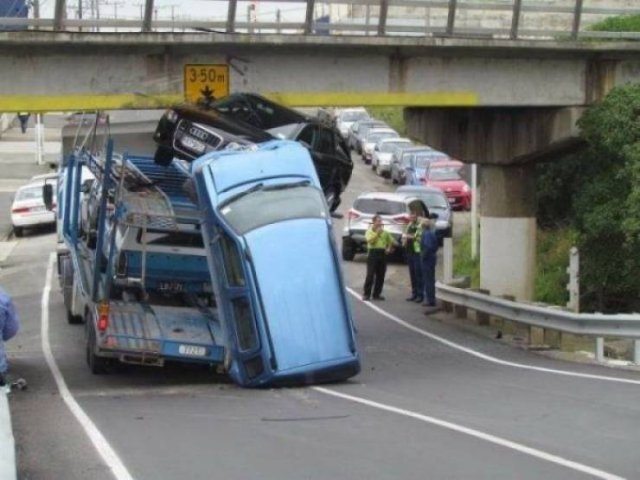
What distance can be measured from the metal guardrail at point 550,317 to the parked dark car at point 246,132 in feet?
11.2

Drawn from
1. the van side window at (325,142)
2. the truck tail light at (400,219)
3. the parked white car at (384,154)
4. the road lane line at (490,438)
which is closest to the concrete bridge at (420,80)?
the van side window at (325,142)

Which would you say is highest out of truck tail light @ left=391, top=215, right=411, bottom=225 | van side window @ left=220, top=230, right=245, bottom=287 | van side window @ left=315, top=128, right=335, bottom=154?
van side window @ left=315, top=128, right=335, bottom=154

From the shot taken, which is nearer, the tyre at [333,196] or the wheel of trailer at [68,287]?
the tyre at [333,196]

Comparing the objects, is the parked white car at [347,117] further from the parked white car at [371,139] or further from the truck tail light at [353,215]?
the truck tail light at [353,215]

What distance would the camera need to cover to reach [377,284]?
1210 inches

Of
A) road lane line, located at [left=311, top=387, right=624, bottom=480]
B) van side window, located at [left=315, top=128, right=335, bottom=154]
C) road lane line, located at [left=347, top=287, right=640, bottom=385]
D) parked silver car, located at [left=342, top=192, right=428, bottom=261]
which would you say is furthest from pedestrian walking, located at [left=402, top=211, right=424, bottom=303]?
road lane line, located at [left=311, top=387, right=624, bottom=480]

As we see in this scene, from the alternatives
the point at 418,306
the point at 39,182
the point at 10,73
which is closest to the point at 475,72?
the point at 418,306

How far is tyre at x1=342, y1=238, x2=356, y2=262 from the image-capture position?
121 feet

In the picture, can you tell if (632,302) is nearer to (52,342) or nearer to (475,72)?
(475,72)

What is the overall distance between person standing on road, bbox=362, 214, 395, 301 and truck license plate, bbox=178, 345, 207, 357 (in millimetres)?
11721

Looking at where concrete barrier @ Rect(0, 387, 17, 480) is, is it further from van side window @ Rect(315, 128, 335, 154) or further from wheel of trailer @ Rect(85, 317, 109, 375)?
van side window @ Rect(315, 128, 335, 154)

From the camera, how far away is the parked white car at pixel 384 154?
59.0m

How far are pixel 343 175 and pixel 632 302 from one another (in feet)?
28.2

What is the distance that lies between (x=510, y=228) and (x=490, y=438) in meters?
17.7
